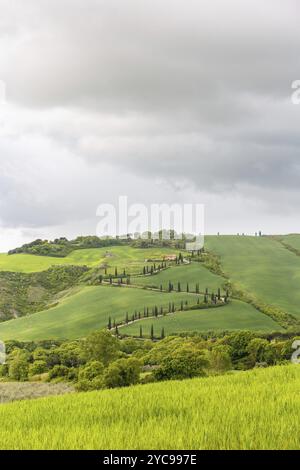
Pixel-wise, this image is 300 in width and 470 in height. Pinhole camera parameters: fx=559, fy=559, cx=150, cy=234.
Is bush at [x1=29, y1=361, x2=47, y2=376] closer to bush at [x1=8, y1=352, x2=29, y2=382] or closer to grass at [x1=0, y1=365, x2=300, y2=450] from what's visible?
bush at [x1=8, y1=352, x2=29, y2=382]

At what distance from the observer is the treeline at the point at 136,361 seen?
138 feet

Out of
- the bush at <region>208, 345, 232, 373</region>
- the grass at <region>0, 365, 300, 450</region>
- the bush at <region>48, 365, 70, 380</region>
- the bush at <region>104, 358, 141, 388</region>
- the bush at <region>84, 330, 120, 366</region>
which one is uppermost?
the grass at <region>0, 365, 300, 450</region>

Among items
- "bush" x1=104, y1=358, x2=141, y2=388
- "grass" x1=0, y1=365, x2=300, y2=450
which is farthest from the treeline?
"grass" x1=0, y1=365, x2=300, y2=450

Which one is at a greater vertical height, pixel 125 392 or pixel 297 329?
pixel 125 392

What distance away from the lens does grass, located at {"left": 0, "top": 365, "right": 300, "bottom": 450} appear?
12.2m

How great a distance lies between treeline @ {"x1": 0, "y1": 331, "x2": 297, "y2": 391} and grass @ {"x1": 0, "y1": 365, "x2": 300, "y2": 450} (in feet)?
42.3

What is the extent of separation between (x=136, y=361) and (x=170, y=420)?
37.4 meters

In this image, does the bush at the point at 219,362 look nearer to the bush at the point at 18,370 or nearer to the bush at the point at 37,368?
the bush at the point at 37,368

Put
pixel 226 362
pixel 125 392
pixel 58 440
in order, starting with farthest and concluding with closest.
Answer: pixel 226 362, pixel 125 392, pixel 58 440

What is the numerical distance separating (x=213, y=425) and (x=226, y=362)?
6331 cm
